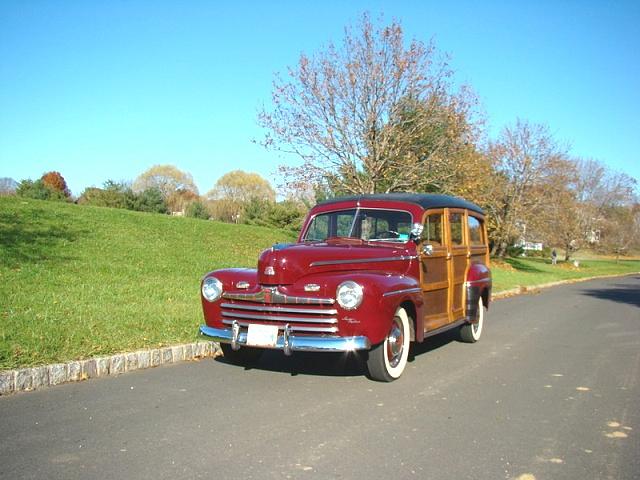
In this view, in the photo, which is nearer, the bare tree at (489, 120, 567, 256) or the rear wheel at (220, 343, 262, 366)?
the rear wheel at (220, 343, 262, 366)

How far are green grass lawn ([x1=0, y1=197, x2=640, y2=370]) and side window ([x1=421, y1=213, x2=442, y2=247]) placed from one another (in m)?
3.29

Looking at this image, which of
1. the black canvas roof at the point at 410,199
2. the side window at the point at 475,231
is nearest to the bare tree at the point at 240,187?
the side window at the point at 475,231

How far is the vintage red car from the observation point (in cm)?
564

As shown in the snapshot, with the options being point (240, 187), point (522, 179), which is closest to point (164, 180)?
point (240, 187)

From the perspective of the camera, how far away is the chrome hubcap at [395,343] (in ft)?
20.1

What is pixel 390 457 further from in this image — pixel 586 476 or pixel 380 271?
pixel 380 271

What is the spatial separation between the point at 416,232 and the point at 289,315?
2.05m

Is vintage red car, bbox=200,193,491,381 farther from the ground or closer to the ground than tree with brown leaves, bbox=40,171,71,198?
closer to the ground

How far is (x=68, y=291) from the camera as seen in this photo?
32.7 ft

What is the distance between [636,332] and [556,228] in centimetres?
3627

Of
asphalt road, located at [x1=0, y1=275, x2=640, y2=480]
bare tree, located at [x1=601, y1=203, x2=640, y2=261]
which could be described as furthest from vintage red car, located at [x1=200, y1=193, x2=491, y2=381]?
bare tree, located at [x1=601, y1=203, x2=640, y2=261]

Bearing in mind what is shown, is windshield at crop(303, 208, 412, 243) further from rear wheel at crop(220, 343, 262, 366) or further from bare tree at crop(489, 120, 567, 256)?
bare tree at crop(489, 120, 567, 256)

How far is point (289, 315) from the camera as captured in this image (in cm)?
581

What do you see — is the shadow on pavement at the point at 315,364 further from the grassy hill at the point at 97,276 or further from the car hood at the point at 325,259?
the grassy hill at the point at 97,276
